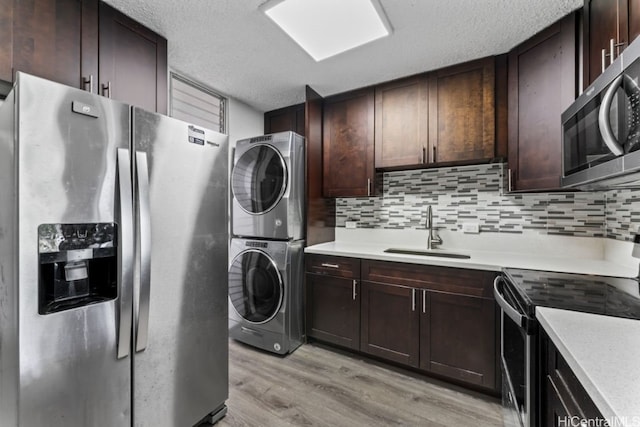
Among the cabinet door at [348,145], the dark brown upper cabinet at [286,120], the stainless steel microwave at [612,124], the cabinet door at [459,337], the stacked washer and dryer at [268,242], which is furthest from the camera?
the dark brown upper cabinet at [286,120]

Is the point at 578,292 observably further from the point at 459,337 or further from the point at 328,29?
the point at 328,29

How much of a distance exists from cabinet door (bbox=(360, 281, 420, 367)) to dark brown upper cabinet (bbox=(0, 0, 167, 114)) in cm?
206

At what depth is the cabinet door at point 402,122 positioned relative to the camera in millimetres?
2324

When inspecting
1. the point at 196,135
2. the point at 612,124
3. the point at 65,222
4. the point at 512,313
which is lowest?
the point at 512,313

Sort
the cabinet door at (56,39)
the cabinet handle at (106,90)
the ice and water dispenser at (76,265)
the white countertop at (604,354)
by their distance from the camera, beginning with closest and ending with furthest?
the white countertop at (604,354) < the ice and water dispenser at (76,265) < the cabinet door at (56,39) < the cabinet handle at (106,90)

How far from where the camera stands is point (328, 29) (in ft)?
5.80

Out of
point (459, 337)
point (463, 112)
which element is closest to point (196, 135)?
point (463, 112)

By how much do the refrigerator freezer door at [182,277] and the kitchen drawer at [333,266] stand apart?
0.98m

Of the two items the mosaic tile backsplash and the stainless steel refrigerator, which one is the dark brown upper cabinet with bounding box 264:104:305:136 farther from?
the stainless steel refrigerator

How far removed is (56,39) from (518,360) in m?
2.67

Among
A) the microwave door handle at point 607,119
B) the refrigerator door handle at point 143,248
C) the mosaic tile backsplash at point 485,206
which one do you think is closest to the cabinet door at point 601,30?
the microwave door handle at point 607,119

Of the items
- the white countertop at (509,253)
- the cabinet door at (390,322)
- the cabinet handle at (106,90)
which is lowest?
the cabinet door at (390,322)

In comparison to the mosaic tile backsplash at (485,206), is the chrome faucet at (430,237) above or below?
below

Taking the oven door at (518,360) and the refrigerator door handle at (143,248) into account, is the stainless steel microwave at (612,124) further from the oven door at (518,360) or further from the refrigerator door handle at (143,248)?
the refrigerator door handle at (143,248)
